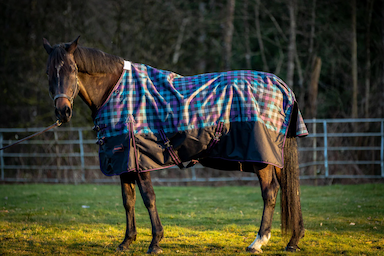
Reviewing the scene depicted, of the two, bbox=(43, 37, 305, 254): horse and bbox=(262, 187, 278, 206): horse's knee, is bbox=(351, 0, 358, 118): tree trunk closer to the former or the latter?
bbox=(43, 37, 305, 254): horse

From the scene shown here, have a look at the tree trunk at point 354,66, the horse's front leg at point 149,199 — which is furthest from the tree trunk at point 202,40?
the horse's front leg at point 149,199

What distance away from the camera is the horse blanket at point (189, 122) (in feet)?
12.0

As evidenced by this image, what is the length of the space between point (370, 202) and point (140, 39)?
8820mm

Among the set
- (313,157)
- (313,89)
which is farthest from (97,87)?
(313,89)

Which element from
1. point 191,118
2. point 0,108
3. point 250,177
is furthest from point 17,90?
point 191,118

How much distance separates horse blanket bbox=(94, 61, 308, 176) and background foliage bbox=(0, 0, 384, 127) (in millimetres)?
7508

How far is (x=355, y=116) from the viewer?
10492 mm

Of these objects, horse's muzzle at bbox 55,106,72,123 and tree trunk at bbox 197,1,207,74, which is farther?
tree trunk at bbox 197,1,207,74

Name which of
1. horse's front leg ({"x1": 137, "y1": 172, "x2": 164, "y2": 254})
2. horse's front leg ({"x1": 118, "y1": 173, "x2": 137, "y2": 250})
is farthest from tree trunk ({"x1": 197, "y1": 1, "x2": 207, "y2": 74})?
horse's front leg ({"x1": 137, "y1": 172, "x2": 164, "y2": 254})

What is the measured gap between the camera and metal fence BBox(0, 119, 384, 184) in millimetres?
9250

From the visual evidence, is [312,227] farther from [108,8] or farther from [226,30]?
[108,8]

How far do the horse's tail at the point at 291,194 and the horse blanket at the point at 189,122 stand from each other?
0.21 meters

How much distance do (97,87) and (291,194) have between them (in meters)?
2.31

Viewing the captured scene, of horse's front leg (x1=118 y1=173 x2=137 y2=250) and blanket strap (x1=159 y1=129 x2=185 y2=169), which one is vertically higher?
blanket strap (x1=159 y1=129 x2=185 y2=169)
